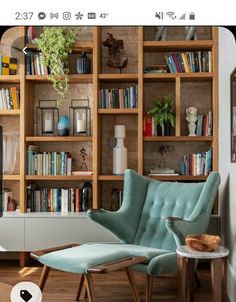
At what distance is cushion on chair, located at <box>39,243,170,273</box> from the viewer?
232 centimetres

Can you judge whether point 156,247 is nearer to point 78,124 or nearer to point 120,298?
point 120,298

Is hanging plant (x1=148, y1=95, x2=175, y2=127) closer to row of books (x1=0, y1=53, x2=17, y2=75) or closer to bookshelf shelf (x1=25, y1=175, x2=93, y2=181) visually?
bookshelf shelf (x1=25, y1=175, x2=93, y2=181)

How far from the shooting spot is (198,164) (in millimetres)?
3734

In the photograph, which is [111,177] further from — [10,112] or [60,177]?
[10,112]

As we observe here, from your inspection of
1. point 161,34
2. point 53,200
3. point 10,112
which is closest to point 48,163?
point 53,200

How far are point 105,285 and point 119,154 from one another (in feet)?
3.64

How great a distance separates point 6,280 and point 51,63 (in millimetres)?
1736

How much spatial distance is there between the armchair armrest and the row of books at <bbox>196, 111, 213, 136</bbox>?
3.70ft

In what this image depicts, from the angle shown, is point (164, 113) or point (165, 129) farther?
point (165, 129)

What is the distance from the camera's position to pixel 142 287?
3.12 m

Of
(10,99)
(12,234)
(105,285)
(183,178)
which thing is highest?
(10,99)

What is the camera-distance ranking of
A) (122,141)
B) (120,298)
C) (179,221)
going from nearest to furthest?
1. (179,221)
2. (120,298)
3. (122,141)
